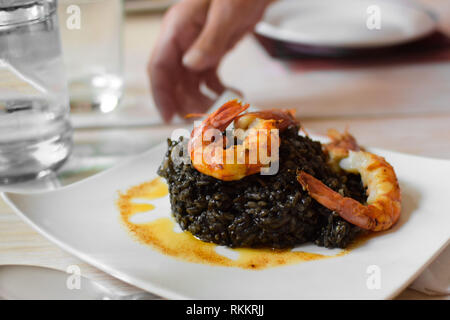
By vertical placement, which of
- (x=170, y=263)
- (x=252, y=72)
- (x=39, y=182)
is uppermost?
(x=252, y=72)

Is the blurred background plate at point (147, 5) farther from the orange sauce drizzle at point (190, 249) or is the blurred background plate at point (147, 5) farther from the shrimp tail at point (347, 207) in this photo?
the shrimp tail at point (347, 207)

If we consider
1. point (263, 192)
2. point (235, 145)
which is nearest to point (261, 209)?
point (263, 192)

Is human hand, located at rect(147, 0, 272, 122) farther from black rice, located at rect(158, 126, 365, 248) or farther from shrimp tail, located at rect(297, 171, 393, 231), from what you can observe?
shrimp tail, located at rect(297, 171, 393, 231)

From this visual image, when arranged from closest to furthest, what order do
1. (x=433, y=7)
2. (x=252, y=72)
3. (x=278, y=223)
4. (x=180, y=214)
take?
(x=278, y=223), (x=180, y=214), (x=252, y=72), (x=433, y=7)

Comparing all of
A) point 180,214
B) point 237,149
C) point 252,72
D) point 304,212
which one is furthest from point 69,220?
point 252,72

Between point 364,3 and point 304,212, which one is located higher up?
point 364,3

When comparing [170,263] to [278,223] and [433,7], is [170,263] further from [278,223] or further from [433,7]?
[433,7]

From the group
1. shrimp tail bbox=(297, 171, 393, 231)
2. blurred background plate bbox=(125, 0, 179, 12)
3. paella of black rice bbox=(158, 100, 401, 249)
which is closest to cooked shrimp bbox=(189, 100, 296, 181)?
paella of black rice bbox=(158, 100, 401, 249)

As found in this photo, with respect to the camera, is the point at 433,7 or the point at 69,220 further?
the point at 433,7
